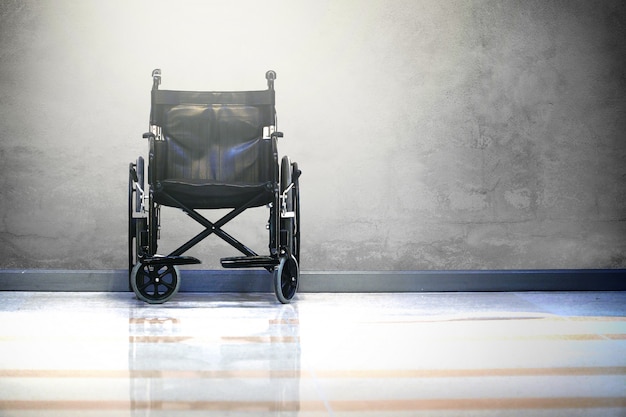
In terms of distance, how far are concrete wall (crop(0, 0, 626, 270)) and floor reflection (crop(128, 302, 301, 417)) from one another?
118cm

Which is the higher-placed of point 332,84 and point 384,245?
point 332,84

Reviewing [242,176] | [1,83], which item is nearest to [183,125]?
[242,176]

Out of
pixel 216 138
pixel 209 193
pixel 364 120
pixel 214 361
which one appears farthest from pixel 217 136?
pixel 214 361

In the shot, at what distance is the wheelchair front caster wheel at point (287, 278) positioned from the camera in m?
3.83

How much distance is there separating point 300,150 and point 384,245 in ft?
2.48

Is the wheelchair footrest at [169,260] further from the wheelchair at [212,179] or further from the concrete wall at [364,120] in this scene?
the concrete wall at [364,120]

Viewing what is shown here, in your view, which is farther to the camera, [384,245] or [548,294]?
[384,245]

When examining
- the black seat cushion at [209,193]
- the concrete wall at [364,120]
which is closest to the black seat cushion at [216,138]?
the black seat cushion at [209,193]

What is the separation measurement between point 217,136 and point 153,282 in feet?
2.85

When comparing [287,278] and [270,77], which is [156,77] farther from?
[287,278]

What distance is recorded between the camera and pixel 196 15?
4543 millimetres

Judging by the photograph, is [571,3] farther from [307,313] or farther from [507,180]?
[307,313]

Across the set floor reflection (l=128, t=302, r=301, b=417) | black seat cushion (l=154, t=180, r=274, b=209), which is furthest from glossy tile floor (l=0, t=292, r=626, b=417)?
black seat cushion (l=154, t=180, r=274, b=209)

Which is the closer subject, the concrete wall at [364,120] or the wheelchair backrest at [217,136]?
the wheelchair backrest at [217,136]
